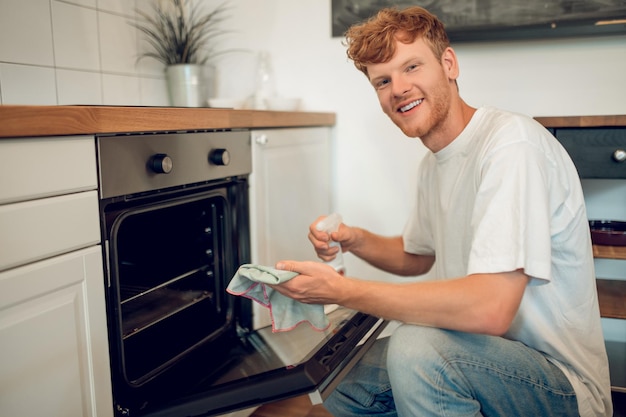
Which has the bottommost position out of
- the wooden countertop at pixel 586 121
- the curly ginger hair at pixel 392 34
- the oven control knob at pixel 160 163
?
the oven control knob at pixel 160 163

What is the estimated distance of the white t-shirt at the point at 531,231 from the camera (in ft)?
3.51

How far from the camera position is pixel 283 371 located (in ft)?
3.48

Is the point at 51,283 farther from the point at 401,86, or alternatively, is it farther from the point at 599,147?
the point at 599,147

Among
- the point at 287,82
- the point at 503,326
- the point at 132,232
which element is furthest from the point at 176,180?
the point at 287,82

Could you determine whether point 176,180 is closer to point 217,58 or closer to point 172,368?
point 172,368

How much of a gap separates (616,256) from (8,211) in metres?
1.56

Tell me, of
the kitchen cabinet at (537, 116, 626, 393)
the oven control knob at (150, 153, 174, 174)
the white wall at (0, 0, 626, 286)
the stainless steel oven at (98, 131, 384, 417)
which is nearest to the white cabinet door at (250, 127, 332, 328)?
the stainless steel oven at (98, 131, 384, 417)

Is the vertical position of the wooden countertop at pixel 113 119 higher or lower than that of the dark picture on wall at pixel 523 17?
lower

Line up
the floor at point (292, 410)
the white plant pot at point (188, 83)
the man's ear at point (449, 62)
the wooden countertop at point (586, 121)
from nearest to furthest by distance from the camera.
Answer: the man's ear at point (449, 62) < the wooden countertop at point (586, 121) < the floor at point (292, 410) < the white plant pot at point (188, 83)

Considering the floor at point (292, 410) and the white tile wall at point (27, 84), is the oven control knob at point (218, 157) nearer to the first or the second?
the white tile wall at point (27, 84)

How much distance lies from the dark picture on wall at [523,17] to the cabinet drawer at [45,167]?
142 centimetres

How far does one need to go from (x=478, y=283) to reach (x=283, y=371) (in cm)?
39

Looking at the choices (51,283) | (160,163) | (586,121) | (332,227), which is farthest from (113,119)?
(586,121)

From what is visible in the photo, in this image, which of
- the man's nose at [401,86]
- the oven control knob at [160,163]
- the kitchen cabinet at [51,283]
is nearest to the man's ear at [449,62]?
the man's nose at [401,86]
